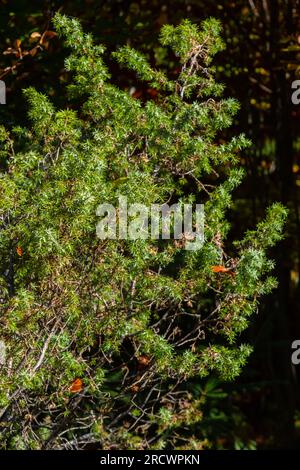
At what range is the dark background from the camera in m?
6.42

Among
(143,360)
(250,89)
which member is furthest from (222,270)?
(250,89)

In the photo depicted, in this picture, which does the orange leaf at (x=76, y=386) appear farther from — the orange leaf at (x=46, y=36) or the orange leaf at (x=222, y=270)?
the orange leaf at (x=46, y=36)

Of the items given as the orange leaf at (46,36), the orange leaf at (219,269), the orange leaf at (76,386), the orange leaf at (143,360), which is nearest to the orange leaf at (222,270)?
the orange leaf at (219,269)

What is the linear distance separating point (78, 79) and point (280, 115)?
3.64 meters

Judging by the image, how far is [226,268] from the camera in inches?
163

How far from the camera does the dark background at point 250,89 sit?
6418 millimetres

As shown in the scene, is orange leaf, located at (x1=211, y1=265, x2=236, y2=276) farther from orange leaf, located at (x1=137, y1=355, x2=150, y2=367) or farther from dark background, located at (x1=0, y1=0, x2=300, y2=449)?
dark background, located at (x1=0, y1=0, x2=300, y2=449)

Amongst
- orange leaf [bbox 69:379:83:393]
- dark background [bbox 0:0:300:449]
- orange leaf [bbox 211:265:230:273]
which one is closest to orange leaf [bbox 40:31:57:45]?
dark background [bbox 0:0:300:449]

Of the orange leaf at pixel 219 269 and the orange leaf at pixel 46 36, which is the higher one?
the orange leaf at pixel 46 36

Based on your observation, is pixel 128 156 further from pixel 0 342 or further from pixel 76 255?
pixel 0 342

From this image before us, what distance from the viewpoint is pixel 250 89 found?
7.66 meters

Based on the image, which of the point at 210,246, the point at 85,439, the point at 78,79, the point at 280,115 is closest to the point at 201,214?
the point at 210,246

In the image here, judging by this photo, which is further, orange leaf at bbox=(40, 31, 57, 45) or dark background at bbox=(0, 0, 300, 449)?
dark background at bbox=(0, 0, 300, 449)

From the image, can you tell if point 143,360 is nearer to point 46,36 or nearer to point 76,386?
point 76,386
